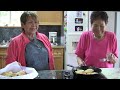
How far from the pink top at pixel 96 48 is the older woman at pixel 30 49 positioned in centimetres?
31

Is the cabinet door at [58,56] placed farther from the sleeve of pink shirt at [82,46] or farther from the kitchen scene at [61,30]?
the sleeve of pink shirt at [82,46]

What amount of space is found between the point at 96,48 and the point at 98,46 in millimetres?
24

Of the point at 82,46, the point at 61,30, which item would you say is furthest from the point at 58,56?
the point at 82,46

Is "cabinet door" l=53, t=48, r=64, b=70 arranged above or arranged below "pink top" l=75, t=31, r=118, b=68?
below

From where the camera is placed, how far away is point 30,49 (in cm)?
160

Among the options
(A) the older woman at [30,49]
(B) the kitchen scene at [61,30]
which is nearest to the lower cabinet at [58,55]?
(B) the kitchen scene at [61,30]

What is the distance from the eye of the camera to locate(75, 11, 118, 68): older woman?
5.21 feet

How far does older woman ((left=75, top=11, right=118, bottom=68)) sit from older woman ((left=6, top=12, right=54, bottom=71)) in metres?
0.31

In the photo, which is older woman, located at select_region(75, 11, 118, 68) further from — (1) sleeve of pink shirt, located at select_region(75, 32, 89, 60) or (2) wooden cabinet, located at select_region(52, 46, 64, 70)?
(2) wooden cabinet, located at select_region(52, 46, 64, 70)

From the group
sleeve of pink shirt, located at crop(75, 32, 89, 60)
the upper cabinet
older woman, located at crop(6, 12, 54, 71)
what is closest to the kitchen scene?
the upper cabinet
